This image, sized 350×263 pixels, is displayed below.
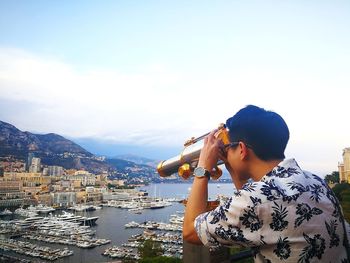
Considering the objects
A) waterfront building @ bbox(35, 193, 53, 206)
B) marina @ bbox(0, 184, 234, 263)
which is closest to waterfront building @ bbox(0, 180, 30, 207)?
waterfront building @ bbox(35, 193, 53, 206)

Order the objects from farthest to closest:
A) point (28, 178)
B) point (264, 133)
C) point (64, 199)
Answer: point (28, 178)
point (64, 199)
point (264, 133)

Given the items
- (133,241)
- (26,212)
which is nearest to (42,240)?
(133,241)

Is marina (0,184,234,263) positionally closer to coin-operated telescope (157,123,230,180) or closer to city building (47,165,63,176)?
coin-operated telescope (157,123,230,180)

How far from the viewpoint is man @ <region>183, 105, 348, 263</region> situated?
63 centimetres

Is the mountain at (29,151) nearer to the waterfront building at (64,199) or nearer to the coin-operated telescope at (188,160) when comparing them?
the waterfront building at (64,199)

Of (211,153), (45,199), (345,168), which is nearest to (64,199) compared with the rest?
(45,199)

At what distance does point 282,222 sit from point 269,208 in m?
0.04

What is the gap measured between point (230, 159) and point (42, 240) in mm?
25726

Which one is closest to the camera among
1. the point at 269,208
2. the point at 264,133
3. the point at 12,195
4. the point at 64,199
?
the point at 269,208

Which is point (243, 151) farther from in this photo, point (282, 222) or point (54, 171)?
point (54, 171)

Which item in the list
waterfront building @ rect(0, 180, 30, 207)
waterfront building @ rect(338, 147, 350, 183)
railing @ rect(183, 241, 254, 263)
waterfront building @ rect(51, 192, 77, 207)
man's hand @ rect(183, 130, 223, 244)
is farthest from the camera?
waterfront building @ rect(51, 192, 77, 207)

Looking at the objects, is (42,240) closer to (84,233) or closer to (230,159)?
(84,233)

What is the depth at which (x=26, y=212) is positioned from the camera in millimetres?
35656

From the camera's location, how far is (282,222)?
62 cm
